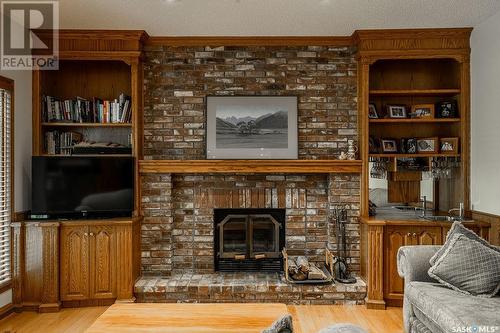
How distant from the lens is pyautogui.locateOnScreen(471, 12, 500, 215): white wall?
154 inches

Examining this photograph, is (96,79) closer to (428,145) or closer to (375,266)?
(375,266)

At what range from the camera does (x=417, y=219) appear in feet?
14.0

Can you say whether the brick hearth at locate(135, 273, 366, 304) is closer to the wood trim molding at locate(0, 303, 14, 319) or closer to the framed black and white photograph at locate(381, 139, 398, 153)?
the wood trim molding at locate(0, 303, 14, 319)

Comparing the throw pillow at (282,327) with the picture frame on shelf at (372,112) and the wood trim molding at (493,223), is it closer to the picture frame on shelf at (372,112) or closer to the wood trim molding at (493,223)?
the wood trim molding at (493,223)

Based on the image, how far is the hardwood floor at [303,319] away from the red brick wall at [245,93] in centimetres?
165

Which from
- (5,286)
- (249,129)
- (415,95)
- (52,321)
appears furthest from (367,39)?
(5,286)

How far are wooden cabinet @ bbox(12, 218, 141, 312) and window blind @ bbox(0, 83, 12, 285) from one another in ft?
0.27

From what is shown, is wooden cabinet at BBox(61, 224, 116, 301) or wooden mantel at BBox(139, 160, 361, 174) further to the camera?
wooden mantel at BBox(139, 160, 361, 174)

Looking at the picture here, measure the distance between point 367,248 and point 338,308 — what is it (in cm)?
68

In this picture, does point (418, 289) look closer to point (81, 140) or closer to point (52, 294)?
point (52, 294)

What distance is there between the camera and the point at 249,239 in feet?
15.4

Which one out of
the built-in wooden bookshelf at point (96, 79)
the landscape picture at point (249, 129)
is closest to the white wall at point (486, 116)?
the landscape picture at point (249, 129)

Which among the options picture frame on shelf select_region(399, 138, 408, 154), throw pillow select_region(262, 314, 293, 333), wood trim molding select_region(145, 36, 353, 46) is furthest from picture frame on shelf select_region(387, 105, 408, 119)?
throw pillow select_region(262, 314, 293, 333)

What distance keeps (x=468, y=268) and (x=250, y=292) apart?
2104 millimetres
